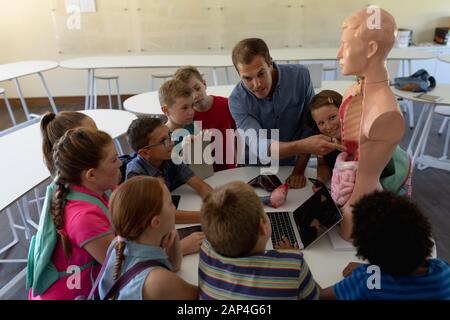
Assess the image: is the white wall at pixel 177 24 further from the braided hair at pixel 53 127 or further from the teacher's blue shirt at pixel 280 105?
the braided hair at pixel 53 127

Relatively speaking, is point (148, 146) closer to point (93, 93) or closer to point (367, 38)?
point (367, 38)

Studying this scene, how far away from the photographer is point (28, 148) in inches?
91.8

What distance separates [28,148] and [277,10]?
14.3ft

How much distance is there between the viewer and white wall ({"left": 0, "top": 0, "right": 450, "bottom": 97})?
550cm

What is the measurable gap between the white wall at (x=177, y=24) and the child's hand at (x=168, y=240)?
451 centimetres

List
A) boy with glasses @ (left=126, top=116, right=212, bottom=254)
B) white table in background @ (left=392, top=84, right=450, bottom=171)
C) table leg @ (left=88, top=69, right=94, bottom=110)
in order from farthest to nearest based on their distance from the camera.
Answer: table leg @ (left=88, top=69, right=94, bottom=110)
white table in background @ (left=392, top=84, right=450, bottom=171)
boy with glasses @ (left=126, top=116, right=212, bottom=254)

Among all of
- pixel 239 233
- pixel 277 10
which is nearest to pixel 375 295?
pixel 239 233

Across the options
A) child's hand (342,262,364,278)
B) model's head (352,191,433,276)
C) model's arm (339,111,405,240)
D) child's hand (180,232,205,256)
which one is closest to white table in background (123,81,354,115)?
child's hand (180,232,205,256)

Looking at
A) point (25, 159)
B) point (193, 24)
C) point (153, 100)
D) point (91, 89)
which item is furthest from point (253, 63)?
point (193, 24)

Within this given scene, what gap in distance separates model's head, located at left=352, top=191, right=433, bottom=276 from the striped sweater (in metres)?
0.19

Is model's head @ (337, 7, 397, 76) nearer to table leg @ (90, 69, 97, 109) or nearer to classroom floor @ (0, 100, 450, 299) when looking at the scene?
classroom floor @ (0, 100, 450, 299)

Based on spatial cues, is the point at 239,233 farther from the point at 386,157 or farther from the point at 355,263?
the point at 386,157

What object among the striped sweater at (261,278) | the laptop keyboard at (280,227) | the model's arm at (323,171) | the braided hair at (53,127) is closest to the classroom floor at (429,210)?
the model's arm at (323,171)
